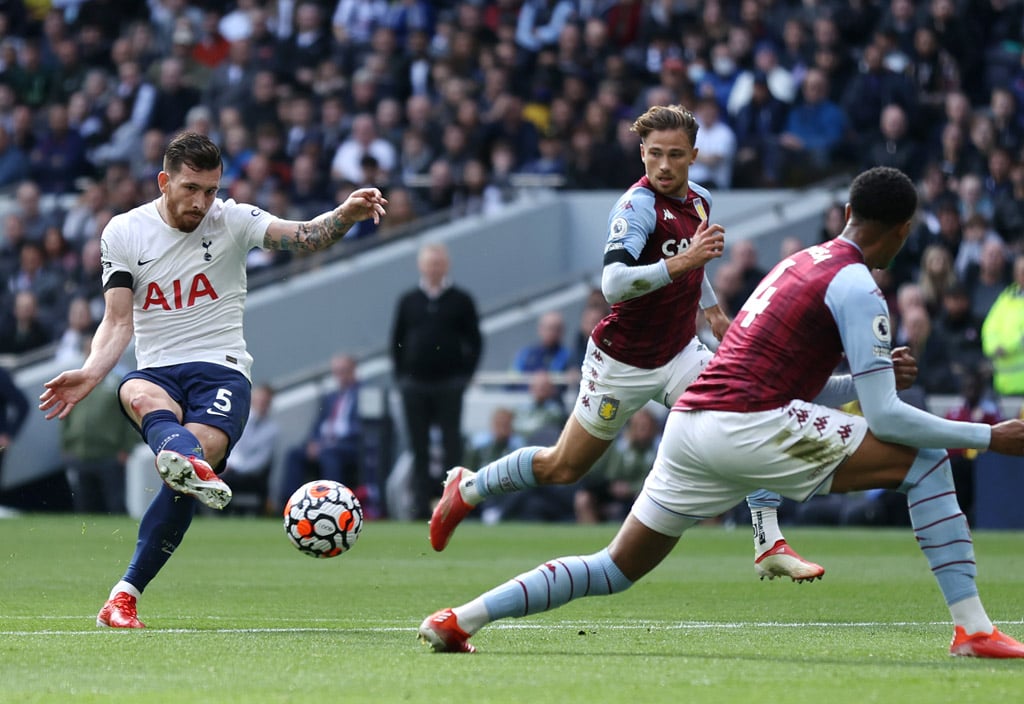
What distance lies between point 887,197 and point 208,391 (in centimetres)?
356

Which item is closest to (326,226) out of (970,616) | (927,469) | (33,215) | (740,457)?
(740,457)

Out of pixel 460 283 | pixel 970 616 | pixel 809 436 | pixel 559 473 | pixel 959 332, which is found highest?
pixel 809 436

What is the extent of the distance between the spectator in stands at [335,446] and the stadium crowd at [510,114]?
123 inches

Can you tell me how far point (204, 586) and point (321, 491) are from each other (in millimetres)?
2448

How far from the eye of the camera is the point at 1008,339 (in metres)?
17.0

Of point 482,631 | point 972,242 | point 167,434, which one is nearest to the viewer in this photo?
point 167,434

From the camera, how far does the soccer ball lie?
895cm

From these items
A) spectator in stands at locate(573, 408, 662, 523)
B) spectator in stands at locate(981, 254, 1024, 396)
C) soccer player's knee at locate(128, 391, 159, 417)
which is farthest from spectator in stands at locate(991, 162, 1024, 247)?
soccer player's knee at locate(128, 391, 159, 417)

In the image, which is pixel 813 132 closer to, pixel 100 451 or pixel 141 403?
pixel 100 451

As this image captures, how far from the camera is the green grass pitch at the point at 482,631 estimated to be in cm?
616

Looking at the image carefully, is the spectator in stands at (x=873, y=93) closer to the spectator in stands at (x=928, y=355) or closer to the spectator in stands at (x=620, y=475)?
the spectator in stands at (x=928, y=355)

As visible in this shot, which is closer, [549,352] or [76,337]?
[549,352]

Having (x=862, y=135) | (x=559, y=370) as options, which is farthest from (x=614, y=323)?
(x=862, y=135)

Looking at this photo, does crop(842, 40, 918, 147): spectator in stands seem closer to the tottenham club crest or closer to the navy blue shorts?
the navy blue shorts
